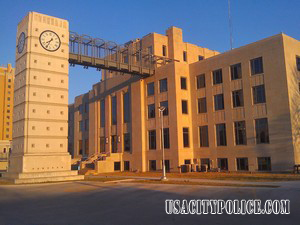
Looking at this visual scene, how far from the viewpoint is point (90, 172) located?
1929 inches

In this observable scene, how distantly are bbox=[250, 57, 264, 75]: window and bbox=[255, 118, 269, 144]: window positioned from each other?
6.42 metres

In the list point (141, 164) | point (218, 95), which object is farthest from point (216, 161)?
point (141, 164)

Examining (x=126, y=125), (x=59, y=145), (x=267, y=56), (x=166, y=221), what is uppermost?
(x=267, y=56)

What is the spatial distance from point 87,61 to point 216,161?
24.1 meters

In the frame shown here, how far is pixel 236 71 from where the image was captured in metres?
41.6

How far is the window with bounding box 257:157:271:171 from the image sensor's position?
36959mm

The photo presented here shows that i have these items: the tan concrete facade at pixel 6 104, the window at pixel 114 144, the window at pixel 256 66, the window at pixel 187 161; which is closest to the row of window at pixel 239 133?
the window at pixel 187 161

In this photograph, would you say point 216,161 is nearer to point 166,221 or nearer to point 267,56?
point 267,56

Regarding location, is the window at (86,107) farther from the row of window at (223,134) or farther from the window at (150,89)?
the row of window at (223,134)

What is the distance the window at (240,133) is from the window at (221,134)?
6.42 feet

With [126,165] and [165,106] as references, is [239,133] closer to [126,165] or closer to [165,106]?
[165,106]

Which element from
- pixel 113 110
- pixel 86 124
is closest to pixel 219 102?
pixel 113 110

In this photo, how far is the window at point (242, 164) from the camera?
3941 cm

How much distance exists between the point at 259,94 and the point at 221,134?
7.97m
